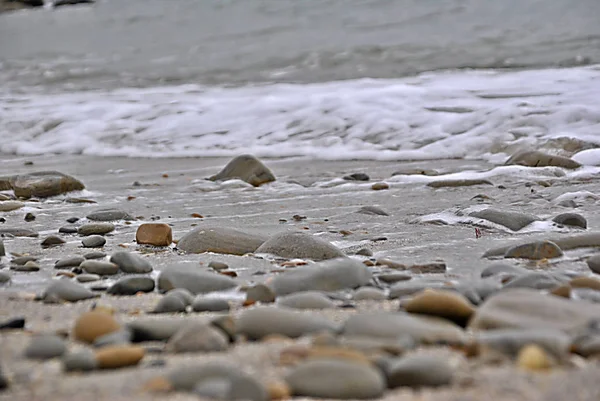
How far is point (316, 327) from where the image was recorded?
3.80ft

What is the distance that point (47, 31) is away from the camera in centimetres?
1936

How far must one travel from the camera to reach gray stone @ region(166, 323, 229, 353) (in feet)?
3.53

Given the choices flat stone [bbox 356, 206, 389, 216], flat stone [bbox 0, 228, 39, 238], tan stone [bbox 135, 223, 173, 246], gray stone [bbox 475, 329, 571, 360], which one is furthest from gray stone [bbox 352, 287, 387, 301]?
flat stone [bbox 0, 228, 39, 238]

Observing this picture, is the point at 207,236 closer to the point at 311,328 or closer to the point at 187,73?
the point at 311,328

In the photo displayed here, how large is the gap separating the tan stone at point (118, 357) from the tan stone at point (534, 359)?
1.81ft

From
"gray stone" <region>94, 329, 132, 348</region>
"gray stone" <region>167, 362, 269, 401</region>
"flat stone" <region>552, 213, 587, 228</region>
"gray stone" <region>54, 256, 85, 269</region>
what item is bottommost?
"flat stone" <region>552, 213, 587, 228</region>

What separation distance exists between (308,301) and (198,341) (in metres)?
0.37

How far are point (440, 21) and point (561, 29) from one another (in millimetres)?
2428

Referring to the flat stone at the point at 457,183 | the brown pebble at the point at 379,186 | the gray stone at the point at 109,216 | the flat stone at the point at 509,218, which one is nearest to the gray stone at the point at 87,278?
the gray stone at the point at 109,216

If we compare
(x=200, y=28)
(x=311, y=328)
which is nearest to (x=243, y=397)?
(x=311, y=328)

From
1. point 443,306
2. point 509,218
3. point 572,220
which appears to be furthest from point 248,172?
point 443,306

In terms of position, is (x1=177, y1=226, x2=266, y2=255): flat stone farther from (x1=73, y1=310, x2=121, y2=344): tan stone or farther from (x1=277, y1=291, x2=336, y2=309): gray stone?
(x1=73, y1=310, x2=121, y2=344): tan stone

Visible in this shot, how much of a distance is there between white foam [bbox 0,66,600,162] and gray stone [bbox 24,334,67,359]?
13.0 ft

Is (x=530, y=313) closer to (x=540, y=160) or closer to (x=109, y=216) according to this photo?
(x=109, y=216)
